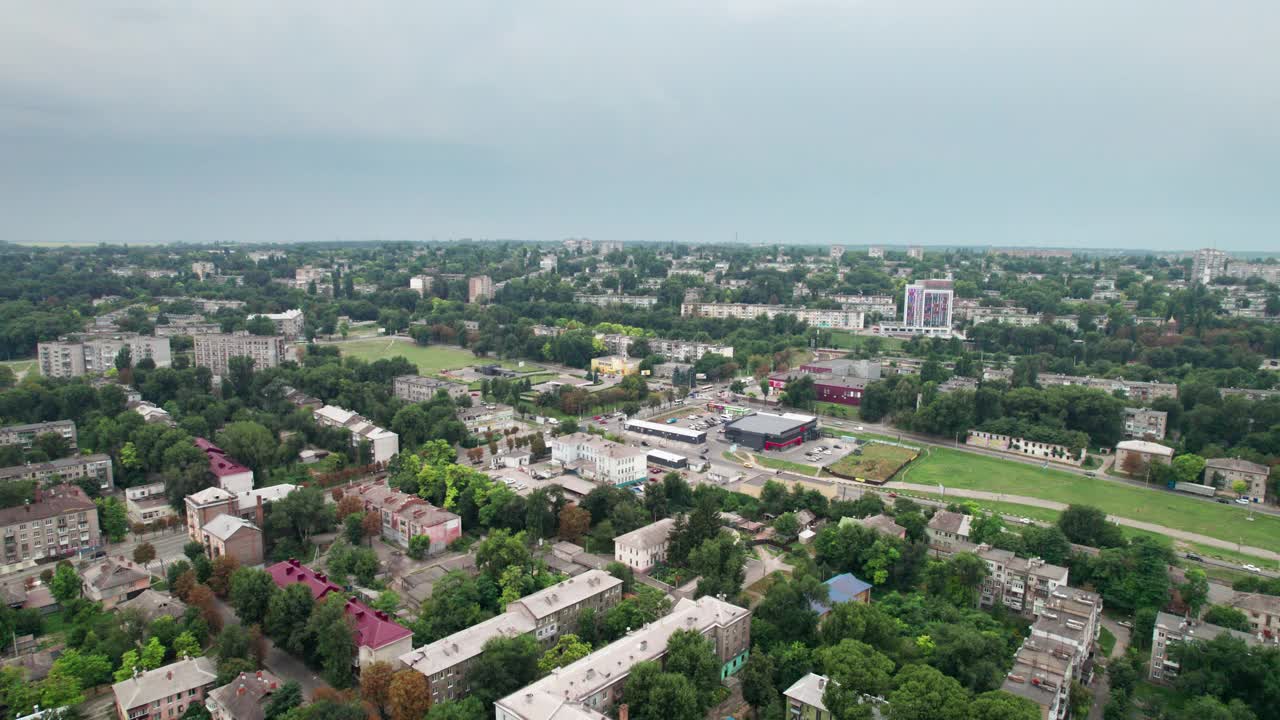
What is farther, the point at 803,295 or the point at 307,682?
the point at 803,295

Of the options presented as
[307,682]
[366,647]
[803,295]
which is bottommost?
[307,682]

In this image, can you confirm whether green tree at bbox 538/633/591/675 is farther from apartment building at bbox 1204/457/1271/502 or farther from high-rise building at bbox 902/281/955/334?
high-rise building at bbox 902/281/955/334

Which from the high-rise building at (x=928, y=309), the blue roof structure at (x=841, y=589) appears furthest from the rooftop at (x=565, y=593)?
the high-rise building at (x=928, y=309)

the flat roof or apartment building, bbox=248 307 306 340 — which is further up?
apartment building, bbox=248 307 306 340

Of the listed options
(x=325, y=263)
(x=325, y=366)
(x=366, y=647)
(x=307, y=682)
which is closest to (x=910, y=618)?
Answer: (x=366, y=647)

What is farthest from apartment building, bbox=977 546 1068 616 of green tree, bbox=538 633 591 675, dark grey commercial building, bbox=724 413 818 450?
dark grey commercial building, bbox=724 413 818 450

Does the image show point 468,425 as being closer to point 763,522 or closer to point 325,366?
point 325,366

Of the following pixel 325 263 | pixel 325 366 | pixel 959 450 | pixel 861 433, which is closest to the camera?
pixel 959 450
